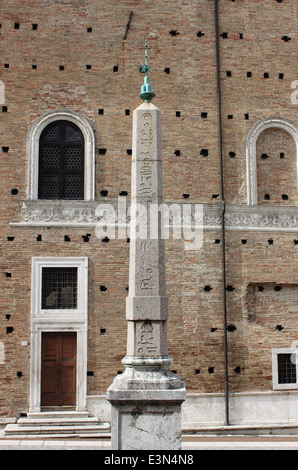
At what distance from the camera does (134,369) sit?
707cm

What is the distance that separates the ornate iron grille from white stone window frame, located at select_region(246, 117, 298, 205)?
154 inches

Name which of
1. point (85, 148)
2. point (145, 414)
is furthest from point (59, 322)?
point (145, 414)

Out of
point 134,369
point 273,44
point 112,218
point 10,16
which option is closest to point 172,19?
point 273,44

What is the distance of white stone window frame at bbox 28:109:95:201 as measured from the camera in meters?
12.8

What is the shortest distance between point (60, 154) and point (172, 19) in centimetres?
430

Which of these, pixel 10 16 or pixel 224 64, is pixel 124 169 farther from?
pixel 10 16

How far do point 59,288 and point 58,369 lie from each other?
5.76 ft

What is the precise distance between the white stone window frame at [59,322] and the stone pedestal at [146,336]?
5.25 meters

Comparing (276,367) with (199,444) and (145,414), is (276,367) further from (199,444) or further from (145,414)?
(145,414)

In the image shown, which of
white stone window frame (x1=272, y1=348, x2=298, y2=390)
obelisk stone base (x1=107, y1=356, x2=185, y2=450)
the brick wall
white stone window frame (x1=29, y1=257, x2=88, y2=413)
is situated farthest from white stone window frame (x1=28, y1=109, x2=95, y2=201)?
obelisk stone base (x1=107, y1=356, x2=185, y2=450)

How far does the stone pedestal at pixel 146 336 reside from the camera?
6.88 metres

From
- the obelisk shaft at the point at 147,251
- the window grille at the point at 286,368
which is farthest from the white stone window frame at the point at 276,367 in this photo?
the obelisk shaft at the point at 147,251

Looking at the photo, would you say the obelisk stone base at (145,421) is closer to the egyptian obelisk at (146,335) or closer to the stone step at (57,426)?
the egyptian obelisk at (146,335)

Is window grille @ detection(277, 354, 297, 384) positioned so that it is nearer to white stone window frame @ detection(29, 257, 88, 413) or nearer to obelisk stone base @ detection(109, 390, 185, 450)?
white stone window frame @ detection(29, 257, 88, 413)
